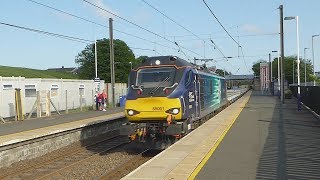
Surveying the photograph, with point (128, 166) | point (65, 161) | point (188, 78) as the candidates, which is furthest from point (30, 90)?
point (128, 166)

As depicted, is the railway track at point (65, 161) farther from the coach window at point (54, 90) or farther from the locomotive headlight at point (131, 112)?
the coach window at point (54, 90)

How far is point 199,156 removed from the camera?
1123 cm

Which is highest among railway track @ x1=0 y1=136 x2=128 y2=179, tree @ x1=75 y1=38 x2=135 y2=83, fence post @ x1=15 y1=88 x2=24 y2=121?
tree @ x1=75 y1=38 x2=135 y2=83

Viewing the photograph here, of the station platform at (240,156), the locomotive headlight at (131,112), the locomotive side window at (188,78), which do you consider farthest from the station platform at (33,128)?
the locomotive side window at (188,78)

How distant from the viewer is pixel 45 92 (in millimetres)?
30109

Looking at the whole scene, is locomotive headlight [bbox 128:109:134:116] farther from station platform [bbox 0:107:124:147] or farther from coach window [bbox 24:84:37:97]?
coach window [bbox 24:84:37:97]

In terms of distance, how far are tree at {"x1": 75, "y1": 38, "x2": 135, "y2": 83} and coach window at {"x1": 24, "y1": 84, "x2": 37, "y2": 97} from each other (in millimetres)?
60827

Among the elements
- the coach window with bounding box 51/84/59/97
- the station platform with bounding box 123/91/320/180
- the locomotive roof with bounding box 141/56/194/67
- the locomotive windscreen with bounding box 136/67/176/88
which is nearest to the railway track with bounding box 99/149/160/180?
the station platform with bounding box 123/91/320/180

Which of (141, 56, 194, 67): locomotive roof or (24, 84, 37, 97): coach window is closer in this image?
(141, 56, 194, 67): locomotive roof

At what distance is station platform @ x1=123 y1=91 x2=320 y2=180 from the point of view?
9.05 meters

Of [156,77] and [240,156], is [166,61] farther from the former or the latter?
[240,156]

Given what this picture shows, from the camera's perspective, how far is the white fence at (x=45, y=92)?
27.4 meters

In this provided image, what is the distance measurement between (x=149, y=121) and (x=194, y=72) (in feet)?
9.72

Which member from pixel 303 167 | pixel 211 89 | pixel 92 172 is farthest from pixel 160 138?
pixel 211 89
